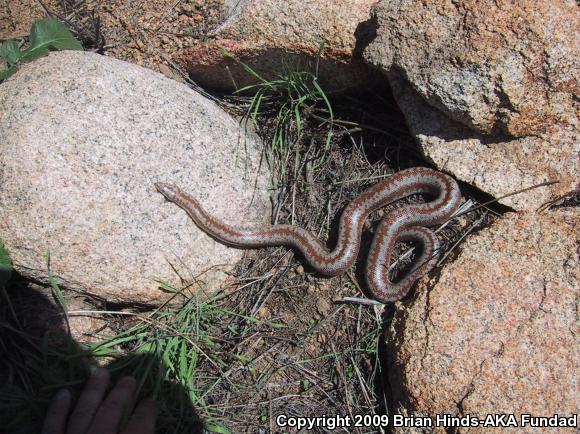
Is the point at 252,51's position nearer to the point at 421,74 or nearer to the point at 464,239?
the point at 421,74

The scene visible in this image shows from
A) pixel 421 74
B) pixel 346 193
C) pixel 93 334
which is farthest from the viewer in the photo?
pixel 346 193

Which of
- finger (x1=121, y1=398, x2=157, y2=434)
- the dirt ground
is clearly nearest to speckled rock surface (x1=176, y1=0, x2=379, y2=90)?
the dirt ground

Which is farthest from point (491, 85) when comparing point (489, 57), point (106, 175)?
point (106, 175)

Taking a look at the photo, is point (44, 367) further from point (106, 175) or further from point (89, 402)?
point (106, 175)

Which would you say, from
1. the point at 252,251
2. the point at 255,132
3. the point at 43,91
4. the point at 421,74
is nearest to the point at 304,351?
the point at 252,251

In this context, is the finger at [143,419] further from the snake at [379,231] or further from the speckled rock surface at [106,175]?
Answer: the snake at [379,231]

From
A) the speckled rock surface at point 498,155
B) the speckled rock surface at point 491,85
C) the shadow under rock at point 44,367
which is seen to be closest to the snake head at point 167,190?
the shadow under rock at point 44,367

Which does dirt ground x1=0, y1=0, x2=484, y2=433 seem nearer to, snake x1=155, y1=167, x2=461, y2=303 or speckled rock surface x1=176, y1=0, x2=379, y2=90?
snake x1=155, y1=167, x2=461, y2=303
